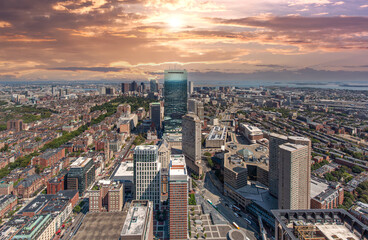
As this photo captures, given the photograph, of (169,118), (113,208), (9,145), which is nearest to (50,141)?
(9,145)

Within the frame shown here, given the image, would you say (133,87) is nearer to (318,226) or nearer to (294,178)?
(294,178)

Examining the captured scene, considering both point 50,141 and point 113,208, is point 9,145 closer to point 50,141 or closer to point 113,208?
point 50,141

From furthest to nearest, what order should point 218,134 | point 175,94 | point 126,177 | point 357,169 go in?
1. point 175,94
2. point 218,134
3. point 357,169
4. point 126,177

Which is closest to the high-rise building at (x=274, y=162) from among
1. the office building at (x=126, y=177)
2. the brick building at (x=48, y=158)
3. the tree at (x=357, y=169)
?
the tree at (x=357, y=169)

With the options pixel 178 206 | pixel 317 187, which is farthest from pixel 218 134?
pixel 178 206

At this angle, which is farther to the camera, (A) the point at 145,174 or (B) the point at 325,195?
(A) the point at 145,174

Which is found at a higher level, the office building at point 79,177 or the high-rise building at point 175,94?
the high-rise building at point 175,94

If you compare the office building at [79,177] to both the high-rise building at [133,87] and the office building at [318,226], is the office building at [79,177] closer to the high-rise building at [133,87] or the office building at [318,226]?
the office building at [318,226]
